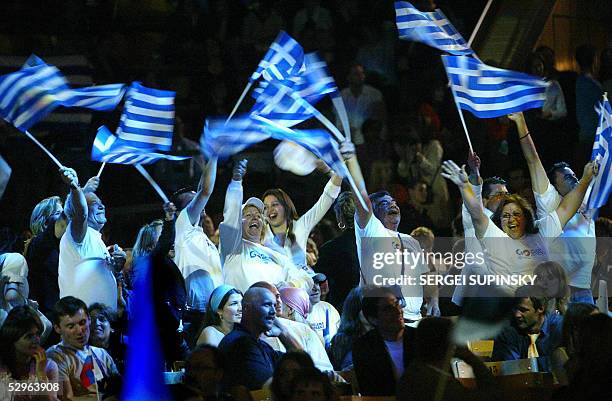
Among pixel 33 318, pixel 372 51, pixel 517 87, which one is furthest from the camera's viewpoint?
pixel 372 51

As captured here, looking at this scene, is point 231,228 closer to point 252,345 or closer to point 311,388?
point 252,345

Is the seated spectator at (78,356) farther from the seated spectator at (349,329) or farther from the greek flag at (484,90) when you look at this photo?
the greek flag at (484,90)

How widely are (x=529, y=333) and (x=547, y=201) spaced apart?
254 cm

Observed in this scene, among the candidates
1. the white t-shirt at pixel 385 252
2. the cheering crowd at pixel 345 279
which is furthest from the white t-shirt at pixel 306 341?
the white t-shirt at pixel 385 252

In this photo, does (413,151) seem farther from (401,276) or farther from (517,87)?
(401,276)

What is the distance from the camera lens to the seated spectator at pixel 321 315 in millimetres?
11188

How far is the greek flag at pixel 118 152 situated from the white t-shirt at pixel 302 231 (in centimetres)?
122

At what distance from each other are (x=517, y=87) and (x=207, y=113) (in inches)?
142

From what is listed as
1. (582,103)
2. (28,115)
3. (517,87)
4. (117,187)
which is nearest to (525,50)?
(582,103)

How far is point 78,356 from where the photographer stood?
9.33 m

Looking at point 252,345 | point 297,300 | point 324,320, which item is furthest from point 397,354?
point 324,320

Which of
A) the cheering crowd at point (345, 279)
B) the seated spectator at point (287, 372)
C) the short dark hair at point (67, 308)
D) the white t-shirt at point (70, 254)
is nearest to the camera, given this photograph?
the seated spectator at point (287, 372)

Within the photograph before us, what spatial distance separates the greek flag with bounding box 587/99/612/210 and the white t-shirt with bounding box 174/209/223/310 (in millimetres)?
3276

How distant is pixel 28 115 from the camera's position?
485 inches
